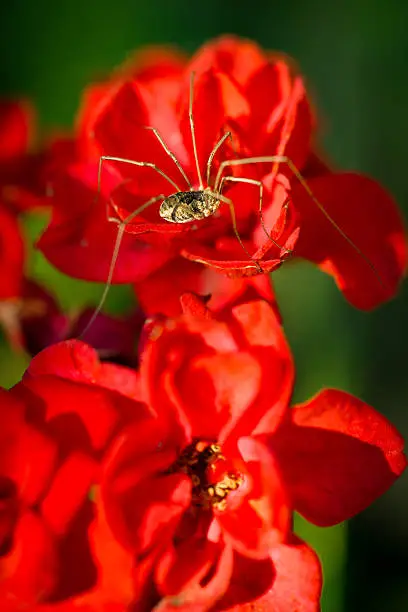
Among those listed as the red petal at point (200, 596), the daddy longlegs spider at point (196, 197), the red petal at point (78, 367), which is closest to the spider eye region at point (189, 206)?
the daddy longlegs spider at point (196, 197)

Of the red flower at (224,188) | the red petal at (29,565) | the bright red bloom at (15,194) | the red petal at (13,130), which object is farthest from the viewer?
the red petal at (13,130)

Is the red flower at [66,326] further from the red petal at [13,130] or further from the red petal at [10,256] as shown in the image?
the red petal at [13,130]

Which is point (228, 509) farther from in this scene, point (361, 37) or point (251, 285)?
point (361, 37)

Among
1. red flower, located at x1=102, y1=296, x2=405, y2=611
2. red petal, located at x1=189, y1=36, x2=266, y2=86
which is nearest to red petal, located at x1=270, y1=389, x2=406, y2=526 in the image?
red flower, located at x1=102, y1=296, x2=405, y2=611

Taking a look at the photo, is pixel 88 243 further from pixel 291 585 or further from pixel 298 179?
pixel 291 585

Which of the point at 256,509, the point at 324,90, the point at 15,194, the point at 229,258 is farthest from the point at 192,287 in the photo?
the point at 324,90

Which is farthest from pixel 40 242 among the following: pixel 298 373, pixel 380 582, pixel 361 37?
pixel 361 37
